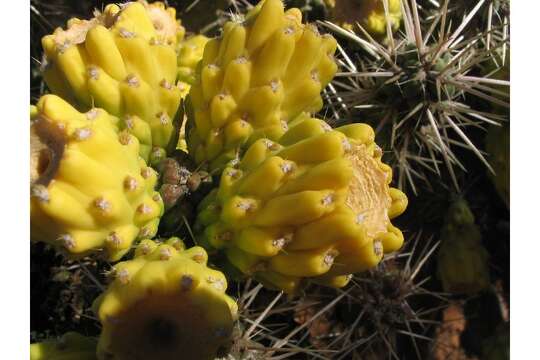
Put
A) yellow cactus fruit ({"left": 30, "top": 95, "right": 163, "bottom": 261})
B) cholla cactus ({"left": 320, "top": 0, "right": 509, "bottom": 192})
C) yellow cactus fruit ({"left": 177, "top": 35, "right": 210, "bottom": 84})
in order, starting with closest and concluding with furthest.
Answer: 1. yellow cactus fruit ({"left": 30, "top": 95, "right": 163, "bottom": 261})
2. cholla cactus ({"left": 320, "top": 0, "right": 509, "bottom": 192})
3. yellow cactus fruit ({"left": 177, "top": 35, "right": 210, "bottom": 84})

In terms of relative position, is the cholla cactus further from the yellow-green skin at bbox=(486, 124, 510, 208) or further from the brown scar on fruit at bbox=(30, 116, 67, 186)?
the brown scar on fruit at bbox=(30, 116, 67, 186)

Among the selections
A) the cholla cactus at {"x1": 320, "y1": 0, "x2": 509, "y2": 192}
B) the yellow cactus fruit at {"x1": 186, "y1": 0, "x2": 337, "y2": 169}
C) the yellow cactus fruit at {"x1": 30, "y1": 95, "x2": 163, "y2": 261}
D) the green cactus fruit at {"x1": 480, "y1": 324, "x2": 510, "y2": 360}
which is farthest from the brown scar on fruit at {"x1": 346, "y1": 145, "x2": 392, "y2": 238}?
the green cactus fruit at {"x1": 480, "y1": 324, "x2": 510, "y2": 360}

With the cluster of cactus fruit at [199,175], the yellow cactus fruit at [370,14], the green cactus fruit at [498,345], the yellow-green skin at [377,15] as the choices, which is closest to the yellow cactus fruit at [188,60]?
the cluster of cactus fruit at [199,175]

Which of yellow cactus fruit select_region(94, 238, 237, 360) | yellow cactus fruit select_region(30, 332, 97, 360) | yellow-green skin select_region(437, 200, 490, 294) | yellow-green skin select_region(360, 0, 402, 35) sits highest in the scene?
yellow-green skin select_region(360, 0, 402, 35)

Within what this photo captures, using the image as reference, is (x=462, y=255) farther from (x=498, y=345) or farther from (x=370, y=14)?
(x=370, y=14)

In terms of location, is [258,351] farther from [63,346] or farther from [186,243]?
[63,346]

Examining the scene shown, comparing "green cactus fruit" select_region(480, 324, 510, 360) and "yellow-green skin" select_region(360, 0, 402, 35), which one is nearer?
"yellow-green skin" select_region(360, 0, 402, 35)
